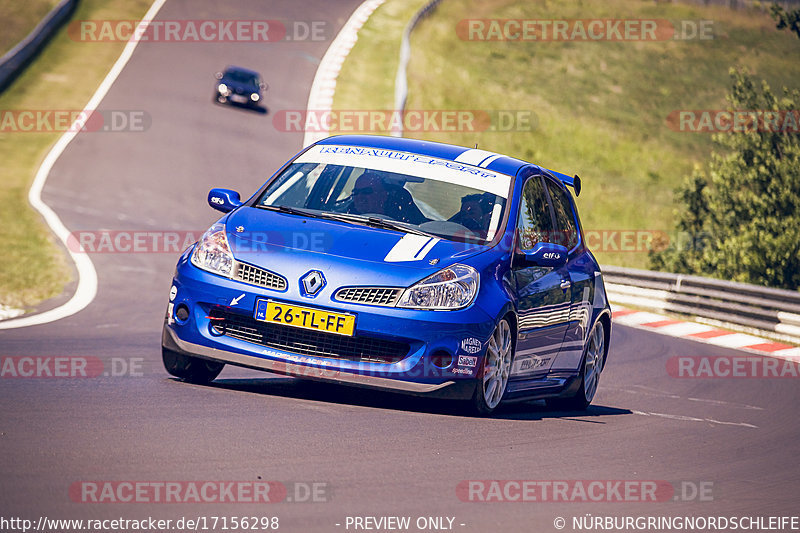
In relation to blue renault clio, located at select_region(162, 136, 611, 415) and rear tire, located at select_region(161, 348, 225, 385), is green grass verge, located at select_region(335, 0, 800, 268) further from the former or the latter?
rear tire, located at select_region(161, 348, 225, 385)

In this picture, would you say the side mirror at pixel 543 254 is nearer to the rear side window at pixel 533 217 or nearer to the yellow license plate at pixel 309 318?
the rear side window at pixel 533 217

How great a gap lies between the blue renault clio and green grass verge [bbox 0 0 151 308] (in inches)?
246

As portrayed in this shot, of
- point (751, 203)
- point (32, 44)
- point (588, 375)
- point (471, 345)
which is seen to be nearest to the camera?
point (471, 345)

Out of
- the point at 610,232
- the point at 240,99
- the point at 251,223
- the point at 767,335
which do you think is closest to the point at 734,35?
the point at 610,232

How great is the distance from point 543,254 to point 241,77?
27700 mm

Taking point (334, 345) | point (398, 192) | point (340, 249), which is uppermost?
point (398, 192)

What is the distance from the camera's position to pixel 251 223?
7.92 meters

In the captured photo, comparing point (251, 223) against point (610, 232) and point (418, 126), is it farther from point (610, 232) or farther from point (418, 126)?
point (610, 232)

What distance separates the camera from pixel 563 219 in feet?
31.0

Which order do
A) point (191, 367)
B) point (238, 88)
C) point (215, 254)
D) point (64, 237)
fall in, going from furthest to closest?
point (238, 88)
point (64, 237)
point (191, 367)
point (215, 254)

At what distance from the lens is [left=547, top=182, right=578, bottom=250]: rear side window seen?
9.19 metres

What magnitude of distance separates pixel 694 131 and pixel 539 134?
968 centimetres

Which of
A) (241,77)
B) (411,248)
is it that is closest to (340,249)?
(411,248)

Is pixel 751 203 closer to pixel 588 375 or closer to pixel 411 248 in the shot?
pixel 588 375
